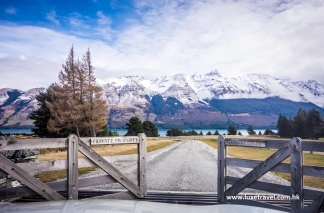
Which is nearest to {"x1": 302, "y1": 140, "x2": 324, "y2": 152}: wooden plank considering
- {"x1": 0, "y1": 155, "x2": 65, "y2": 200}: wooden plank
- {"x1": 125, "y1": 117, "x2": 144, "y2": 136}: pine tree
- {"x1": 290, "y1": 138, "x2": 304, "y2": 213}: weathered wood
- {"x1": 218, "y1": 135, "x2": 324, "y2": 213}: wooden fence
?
{"x1": 218, "y1": 135, "x2": 324, "y2": 213}: wooden fence

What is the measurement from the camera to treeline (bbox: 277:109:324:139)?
286 feet

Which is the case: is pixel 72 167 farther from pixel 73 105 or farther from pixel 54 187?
pixel 73 105

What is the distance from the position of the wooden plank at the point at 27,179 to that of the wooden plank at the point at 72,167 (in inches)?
12.6

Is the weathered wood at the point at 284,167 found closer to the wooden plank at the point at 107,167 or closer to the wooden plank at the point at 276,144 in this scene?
the wooden plank at the point at 276,144

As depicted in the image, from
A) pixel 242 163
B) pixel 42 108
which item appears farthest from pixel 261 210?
pixel 42 108

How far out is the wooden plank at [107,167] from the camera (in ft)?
23.4

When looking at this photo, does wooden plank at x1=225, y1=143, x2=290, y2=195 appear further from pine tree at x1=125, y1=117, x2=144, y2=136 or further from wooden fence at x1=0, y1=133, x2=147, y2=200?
pine tree at x1=125, y1=117, x2=144, y2=136

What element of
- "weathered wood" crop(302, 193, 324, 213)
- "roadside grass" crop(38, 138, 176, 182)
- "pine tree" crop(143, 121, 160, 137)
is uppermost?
"weathered wood" crop(302, 193, 324, 213)

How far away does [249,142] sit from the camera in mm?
7391

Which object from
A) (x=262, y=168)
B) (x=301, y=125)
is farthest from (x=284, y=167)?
(x=301, y=125)

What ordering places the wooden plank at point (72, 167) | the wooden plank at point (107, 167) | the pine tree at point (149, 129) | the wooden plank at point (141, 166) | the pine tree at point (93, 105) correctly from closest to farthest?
the wooden plank at point (72, 167), the wooden plank at point (107, 167), the wooden plank at point (141, 166), the pine tree at point (93, 105), the pine tree at point (149, 129)

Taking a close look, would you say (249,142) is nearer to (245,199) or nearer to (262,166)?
(262,166)

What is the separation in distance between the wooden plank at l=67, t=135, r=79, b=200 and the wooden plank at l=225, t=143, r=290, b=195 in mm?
3850

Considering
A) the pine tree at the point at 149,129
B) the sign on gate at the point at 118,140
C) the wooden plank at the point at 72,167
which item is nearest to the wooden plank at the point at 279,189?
the sign on gate at the point at 118,140
